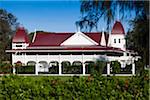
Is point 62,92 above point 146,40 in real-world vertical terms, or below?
below

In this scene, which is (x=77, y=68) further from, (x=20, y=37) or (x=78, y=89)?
(x=78, y=89)

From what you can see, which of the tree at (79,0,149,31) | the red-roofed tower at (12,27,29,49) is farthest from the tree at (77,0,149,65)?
the red-roofed tower at (12,27,29,49)

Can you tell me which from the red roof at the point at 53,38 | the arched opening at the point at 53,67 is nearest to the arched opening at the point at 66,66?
the arched opening at the point at 53,67

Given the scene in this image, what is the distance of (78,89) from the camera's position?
930 centimetres

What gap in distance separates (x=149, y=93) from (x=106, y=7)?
12.8ft

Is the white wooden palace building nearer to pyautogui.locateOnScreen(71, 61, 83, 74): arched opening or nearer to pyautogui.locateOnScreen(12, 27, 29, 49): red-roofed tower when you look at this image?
pyautogui.locateOnScreen(12, 27, 29, 49): red-roofed tower

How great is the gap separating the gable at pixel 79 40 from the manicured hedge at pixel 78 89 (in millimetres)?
59283

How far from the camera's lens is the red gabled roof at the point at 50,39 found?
70206 millimetres

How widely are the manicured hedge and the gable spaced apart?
194 feet

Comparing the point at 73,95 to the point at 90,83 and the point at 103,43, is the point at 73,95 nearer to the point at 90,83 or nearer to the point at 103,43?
the point at 90,83

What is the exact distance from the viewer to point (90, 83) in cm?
934

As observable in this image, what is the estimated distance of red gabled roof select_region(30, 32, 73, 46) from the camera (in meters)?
70.2

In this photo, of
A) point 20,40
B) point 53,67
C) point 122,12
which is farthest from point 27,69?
point 122,12

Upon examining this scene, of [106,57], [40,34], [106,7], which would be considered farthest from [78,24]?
[40,34]
